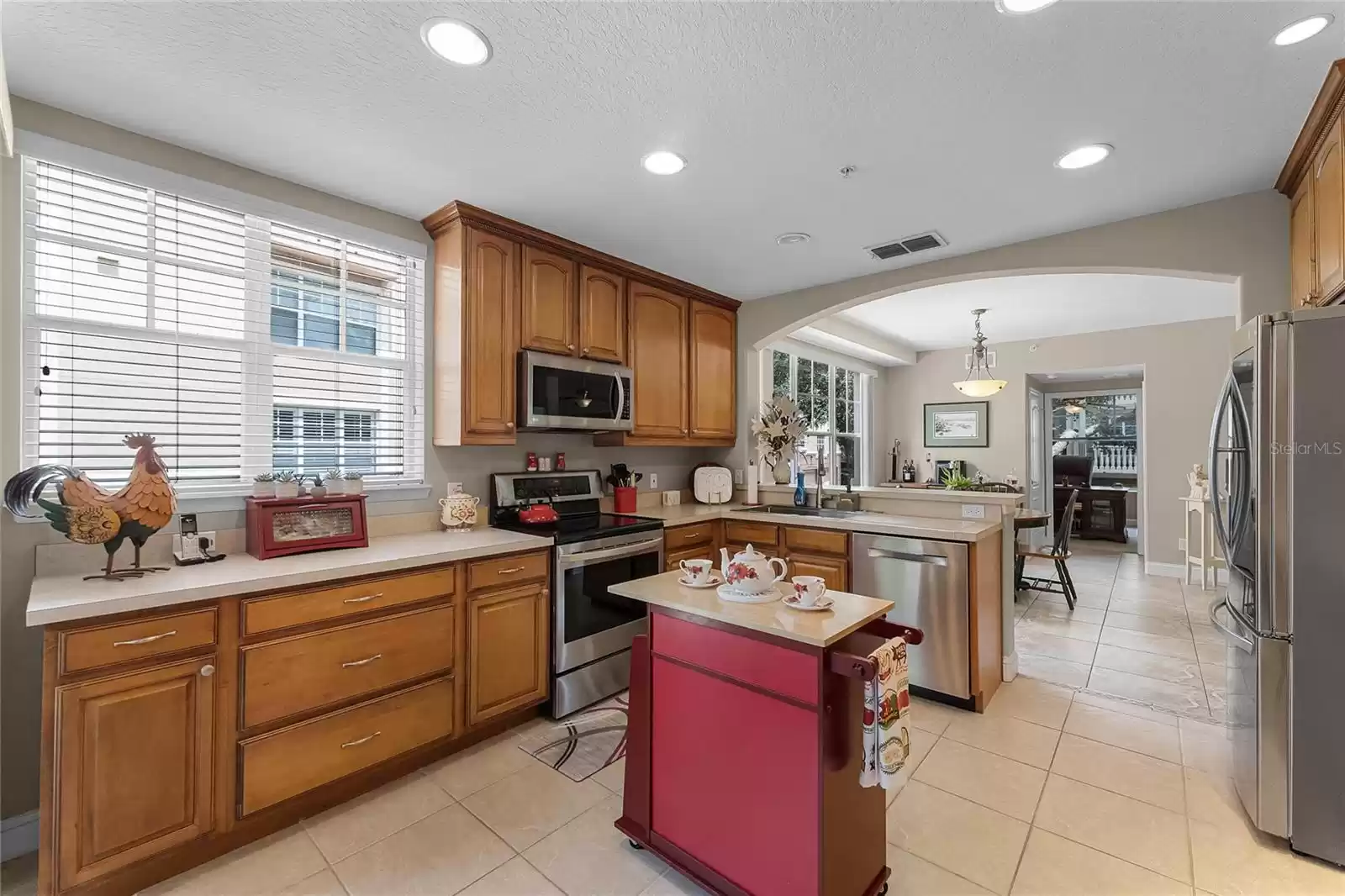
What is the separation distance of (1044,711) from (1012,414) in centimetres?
519

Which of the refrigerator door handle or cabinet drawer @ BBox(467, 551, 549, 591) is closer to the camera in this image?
the refrigerator door handle

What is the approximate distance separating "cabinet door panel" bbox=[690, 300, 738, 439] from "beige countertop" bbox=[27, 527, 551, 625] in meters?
1.87

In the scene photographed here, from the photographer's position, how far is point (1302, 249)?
2.39 meters

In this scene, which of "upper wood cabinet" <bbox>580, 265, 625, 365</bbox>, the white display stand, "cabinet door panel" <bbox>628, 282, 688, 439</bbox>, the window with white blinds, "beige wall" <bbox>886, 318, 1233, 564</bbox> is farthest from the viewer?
"beige wall" <bbox>886, 318, 1233, 564</bbox>

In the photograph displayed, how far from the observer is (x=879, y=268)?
377 cm

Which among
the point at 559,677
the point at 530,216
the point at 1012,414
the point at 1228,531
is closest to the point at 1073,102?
the point at 1228,531

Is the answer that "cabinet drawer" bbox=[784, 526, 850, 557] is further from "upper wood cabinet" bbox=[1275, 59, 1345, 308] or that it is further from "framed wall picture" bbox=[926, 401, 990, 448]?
"framed wall picture" bbox=[926, 401, 990, 448]

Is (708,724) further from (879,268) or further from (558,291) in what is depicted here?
(879,268)

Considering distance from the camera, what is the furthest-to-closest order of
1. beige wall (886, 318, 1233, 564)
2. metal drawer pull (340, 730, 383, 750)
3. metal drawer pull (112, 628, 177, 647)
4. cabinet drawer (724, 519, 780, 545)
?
beige wall (886, 318, 1233, 564) → cabinet drawer (724, 519, 780, 545) → metal drawer pull (340, 730, 383, 750) → metal drawer pull (112, 628, 177, 647)

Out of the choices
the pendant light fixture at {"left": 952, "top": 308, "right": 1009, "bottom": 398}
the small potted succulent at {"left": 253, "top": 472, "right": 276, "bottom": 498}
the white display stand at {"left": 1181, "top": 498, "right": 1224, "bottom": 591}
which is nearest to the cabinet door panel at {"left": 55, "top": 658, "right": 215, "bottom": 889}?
the small potted succulent at {"left": 253, "top": 472, "right": 276, "bottom": 498}

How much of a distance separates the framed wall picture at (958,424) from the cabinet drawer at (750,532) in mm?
5087

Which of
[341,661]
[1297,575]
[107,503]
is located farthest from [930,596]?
[107,503]

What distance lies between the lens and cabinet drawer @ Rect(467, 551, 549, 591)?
258cm

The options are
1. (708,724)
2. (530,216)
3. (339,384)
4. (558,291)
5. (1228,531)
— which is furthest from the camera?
(558,291)
